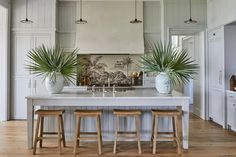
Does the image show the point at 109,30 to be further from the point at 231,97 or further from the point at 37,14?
the point at 231,97

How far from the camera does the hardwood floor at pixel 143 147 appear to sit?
4.14 metres

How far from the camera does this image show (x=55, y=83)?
4637 millimetres

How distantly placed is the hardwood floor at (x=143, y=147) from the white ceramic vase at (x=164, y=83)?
3.21 ft

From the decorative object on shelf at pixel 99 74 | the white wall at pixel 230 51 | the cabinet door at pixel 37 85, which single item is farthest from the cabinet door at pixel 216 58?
the cabinet door at pixel 37 85

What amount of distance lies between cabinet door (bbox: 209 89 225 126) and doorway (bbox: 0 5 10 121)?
5393 mm

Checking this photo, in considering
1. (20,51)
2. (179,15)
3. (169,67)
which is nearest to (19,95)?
(20,51)

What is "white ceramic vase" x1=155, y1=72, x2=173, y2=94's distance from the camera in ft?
14.8

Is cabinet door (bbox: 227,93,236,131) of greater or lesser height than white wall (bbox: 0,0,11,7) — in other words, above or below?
below

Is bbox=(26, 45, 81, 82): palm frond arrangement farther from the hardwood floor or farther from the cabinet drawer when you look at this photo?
the cabinet drawer

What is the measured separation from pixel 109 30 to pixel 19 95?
121 inches

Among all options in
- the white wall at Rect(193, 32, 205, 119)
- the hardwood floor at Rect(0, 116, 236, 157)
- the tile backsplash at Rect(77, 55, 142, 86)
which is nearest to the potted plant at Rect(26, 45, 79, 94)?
the hardwood floor at Rect(0, 116, 236, 157)

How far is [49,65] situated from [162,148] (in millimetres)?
2418

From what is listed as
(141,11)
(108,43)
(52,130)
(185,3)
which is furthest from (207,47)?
(52,130)

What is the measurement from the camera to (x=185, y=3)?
23.3ft
